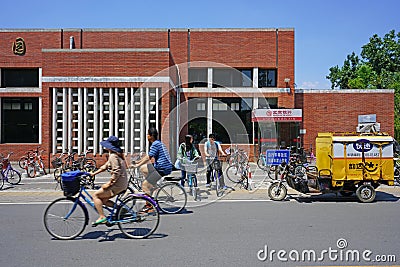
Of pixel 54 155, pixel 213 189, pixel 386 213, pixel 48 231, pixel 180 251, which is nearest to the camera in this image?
pixel 180 251

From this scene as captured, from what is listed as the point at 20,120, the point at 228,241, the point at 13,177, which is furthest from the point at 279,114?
the point at 228,241

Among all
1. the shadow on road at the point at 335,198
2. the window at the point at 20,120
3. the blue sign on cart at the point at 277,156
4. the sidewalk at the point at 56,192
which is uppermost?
the window at the point at 20,120

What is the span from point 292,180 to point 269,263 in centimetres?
572

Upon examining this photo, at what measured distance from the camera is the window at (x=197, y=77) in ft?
93.1

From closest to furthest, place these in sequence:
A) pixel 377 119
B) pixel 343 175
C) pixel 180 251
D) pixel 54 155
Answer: pixel 180 251
pixel 343 175
pixel 54 155
pixel 377 119

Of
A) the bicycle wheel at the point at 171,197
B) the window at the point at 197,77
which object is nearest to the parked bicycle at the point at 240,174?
the bicycle wheel at the point at 171,197

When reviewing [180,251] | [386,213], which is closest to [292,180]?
[386,213]

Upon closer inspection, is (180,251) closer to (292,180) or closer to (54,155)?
(292,180)

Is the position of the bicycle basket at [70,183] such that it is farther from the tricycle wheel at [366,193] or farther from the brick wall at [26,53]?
the brick wall at [26,53]

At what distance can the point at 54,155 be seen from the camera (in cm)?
2062

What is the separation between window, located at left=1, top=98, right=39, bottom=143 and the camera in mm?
26328

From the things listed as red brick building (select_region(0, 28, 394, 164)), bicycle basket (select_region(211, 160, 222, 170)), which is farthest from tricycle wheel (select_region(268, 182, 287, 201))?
red brick building (select_region(0, 28, 394, 164))

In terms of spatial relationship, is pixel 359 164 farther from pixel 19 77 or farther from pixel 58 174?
pixel 19 77

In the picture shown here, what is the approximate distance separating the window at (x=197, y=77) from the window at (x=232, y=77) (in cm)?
67
